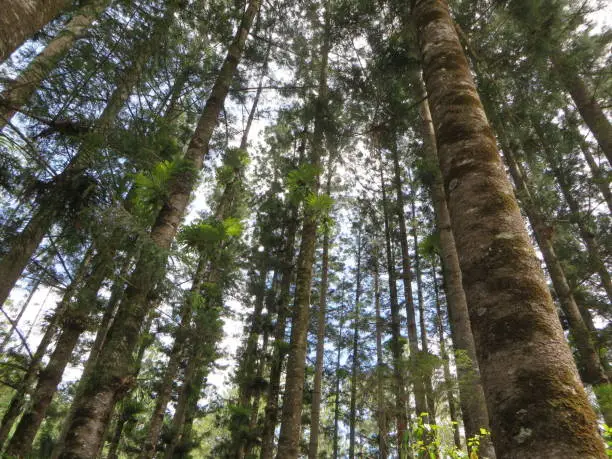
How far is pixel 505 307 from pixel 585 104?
348 inches

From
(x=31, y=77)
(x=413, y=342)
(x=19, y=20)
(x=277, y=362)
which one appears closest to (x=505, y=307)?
(x=19, y=20)

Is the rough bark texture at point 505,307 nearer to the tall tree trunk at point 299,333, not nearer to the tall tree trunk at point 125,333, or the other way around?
the tall tree trunk at point 125,333

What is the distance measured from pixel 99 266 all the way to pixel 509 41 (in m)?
10.0

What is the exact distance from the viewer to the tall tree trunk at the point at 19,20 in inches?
81.3

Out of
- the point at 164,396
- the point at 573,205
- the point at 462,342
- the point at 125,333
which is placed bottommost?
the point at 125,333

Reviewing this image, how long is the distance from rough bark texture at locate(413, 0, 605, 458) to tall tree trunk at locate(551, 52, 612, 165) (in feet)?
23.3

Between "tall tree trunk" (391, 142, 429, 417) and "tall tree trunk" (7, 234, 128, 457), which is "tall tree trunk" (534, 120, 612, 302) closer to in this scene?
"tall tree trunk" (391, 142, 429, 417)

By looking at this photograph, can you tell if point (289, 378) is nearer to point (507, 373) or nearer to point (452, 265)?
point (452, 265)

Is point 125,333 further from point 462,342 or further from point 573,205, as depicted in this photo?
point 573,205

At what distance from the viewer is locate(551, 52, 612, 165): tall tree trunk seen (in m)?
7.46

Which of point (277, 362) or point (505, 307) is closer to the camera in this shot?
point (505, 307)

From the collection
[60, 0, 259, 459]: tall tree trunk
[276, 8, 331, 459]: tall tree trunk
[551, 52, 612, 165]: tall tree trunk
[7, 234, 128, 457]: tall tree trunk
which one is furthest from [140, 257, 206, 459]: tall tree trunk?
[551, 52, 612, 165]: tall tree trunk

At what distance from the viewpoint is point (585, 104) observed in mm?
7828

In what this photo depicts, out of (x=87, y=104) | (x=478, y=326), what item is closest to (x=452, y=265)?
(x=478, y=326)
